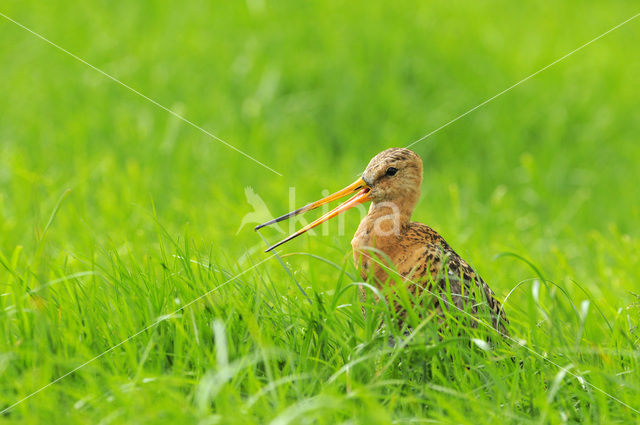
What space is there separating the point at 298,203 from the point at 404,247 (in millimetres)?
3679

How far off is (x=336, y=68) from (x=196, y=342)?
6868 millimetres

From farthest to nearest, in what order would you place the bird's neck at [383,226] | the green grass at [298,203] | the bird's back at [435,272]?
the bird's neck at [383,226] → the bird's back at [435,272] → the green grass at [298,203]

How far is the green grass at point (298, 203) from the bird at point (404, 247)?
19 cm

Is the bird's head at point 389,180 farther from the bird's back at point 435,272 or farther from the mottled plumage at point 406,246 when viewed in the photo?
the bird's back at point 435,272

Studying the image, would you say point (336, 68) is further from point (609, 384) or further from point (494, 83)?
point (609, 384)

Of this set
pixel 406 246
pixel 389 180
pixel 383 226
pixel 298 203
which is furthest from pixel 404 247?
pixel 298 203

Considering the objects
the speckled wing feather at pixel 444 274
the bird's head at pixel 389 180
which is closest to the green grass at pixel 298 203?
the speckled wing feather at pixel 444 274

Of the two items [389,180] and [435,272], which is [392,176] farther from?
[435,272]

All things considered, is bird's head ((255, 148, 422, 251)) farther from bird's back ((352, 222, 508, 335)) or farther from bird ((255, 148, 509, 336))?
bird's back ((352, 222, 508, 335))

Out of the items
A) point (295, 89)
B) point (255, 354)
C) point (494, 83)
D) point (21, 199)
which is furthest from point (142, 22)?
point (255, 354)

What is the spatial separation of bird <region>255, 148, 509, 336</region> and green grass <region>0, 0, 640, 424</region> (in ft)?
0.64

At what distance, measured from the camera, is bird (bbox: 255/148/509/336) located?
381 cm

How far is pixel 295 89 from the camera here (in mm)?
9891

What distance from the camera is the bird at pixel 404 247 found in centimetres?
381
